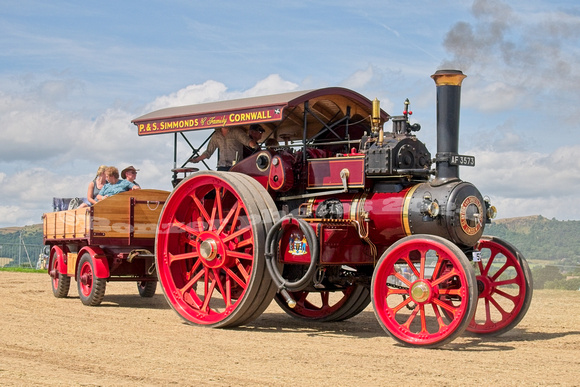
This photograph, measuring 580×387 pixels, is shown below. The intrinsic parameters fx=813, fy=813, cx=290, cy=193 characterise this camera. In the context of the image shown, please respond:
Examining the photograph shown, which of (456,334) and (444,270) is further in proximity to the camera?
(444,270)

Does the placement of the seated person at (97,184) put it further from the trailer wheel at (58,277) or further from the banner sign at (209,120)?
the banner sign at (209,120)

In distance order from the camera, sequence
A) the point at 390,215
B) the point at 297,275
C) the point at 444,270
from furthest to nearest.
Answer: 1. the point at 297,275
2. the point at 390,215
3. the point at 444,270

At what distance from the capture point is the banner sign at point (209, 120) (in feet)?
28.5

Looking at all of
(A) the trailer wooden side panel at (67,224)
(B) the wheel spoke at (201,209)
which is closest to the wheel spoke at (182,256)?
(B) the wheel spoke at (201,209)

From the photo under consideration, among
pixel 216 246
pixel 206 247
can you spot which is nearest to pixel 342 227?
pixel 216 246

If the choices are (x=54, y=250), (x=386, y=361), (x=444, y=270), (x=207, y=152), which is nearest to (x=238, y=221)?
(x=207, y=152)

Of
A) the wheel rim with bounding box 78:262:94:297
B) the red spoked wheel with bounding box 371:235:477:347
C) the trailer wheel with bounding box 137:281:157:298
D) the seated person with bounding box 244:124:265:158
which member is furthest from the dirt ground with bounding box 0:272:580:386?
the trailer wheel with bounding box 137:281:157:298

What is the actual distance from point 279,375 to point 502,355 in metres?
2.27

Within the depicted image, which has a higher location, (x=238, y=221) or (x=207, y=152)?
(x=207, y=152)

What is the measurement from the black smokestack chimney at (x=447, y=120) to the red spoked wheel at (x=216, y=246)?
1849mm

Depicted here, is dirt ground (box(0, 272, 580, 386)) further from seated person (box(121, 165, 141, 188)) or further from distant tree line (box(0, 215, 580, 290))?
distant tree line (box(0, 215, 580, 290))

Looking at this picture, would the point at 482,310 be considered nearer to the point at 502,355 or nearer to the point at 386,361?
the point at 502,355

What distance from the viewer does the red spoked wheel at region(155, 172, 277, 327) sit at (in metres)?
8.59

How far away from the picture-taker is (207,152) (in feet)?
33.8
